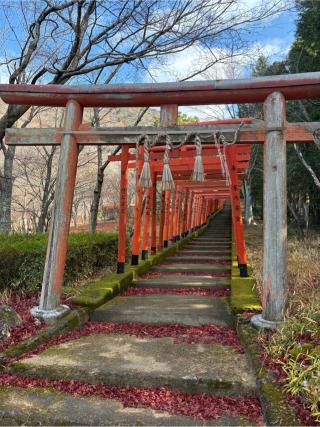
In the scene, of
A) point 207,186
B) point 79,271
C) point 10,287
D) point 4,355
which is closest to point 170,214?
point 207,186

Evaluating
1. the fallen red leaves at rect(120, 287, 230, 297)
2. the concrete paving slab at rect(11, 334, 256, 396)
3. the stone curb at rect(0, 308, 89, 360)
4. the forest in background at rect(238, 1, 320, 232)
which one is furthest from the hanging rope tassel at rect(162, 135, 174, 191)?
the forest in background at rect(238, 1, 320, 232)

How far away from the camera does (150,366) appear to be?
3.27 meters

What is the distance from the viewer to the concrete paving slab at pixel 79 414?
8.38 ft

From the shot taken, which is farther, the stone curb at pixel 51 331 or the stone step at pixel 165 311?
the stone step at pixel 165 311

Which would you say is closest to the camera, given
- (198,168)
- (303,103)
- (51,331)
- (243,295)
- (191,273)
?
(51,331)

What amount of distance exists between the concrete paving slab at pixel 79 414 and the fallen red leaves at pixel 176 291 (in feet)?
10.1

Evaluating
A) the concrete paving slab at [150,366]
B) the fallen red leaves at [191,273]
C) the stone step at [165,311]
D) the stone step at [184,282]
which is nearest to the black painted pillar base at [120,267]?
the stone step at [184,282]

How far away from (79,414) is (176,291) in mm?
3727

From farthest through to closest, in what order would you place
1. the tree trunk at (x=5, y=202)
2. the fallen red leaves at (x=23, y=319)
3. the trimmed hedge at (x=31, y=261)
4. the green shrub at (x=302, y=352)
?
the tree trunk at (x=5, y=202) → the trimmed hedge at (x=31, y=261) → the fallen red leaves at (x=23, y=319) → the green shrub at (x=302, y=352)

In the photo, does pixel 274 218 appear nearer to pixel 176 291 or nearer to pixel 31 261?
pixel 176 291

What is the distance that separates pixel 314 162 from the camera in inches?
573

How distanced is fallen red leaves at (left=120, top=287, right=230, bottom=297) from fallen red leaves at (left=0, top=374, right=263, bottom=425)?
2.84m

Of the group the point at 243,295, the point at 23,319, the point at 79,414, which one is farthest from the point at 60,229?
the point at 243,295

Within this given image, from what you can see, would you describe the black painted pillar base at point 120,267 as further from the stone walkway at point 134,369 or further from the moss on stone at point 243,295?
the moss on stone at point 243,295
